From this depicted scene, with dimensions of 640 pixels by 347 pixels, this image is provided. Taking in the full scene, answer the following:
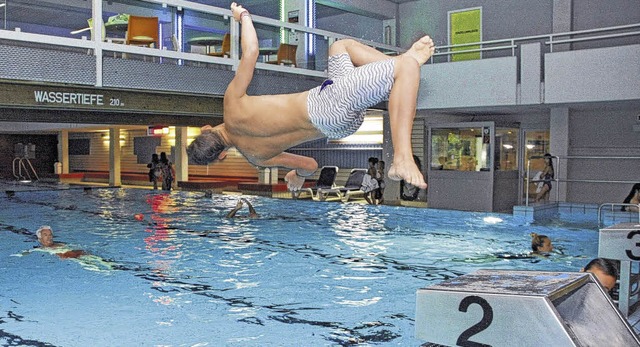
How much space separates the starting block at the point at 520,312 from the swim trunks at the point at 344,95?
59.1 inches

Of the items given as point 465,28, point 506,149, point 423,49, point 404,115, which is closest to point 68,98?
point 423,49

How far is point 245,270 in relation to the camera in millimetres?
8258

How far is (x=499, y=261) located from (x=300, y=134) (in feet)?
19.4

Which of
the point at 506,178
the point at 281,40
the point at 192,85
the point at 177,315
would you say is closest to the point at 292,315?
the point at 177,315

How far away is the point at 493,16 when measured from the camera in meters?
18.1

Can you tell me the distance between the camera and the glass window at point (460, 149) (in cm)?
1503

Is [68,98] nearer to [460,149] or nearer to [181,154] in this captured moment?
[460,149]

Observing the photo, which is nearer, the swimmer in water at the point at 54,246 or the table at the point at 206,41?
the swimmer in water at the point at 54,246

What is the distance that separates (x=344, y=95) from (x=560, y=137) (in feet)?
46.0

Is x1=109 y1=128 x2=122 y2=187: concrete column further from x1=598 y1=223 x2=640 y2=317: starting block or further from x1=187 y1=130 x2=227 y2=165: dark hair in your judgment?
x1=598 y1=223 x2=640 y2=317: starting block

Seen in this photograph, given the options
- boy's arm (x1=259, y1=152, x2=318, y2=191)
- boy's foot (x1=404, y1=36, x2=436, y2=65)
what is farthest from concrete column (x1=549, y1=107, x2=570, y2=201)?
boy's foot (x1=404, y1=36, x2=436, y2=65)

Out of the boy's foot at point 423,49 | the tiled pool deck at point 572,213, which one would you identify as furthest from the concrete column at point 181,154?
the boy's foot at point 423,49

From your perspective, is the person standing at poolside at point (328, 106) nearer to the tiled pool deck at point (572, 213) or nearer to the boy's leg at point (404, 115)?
the boy's leg at point (404, 115)

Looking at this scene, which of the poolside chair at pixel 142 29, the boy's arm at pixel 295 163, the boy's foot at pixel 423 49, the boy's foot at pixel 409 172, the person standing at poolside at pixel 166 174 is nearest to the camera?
the boy's foot at pixel 409 172
